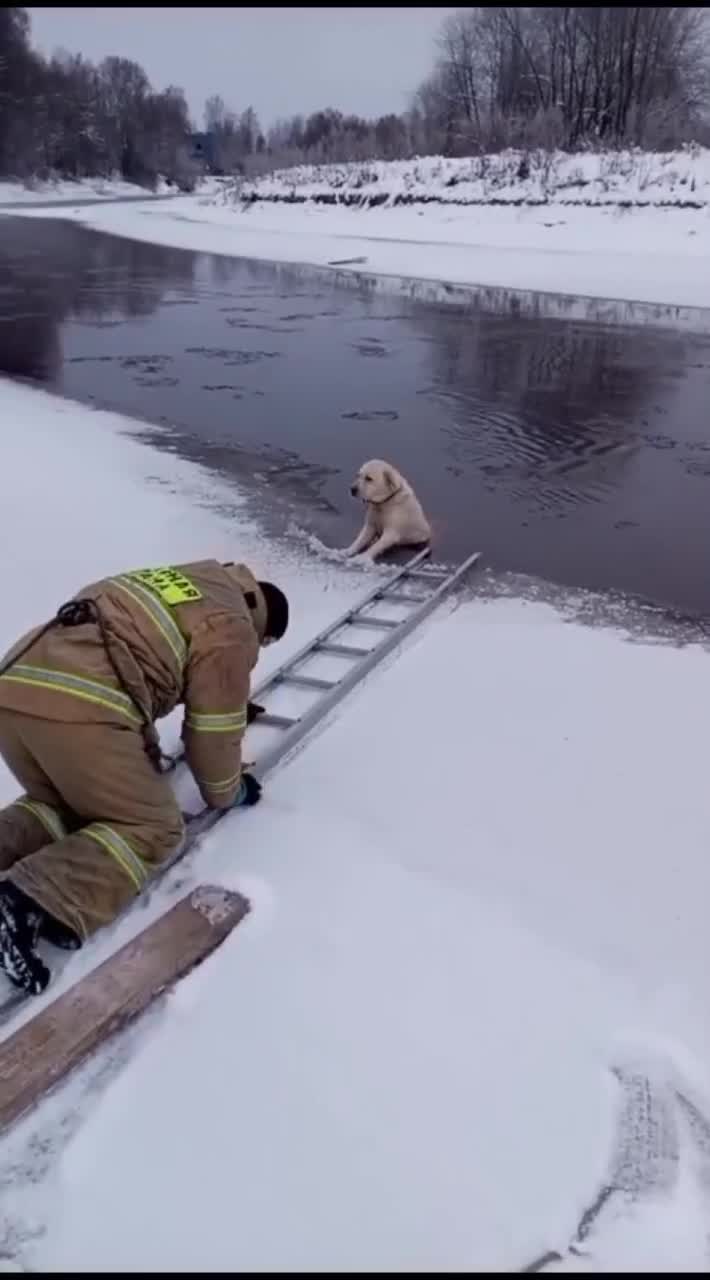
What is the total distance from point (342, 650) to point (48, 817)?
194cm

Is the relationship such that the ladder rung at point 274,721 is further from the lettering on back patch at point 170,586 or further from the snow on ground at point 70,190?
the snow on ground at point 70,190

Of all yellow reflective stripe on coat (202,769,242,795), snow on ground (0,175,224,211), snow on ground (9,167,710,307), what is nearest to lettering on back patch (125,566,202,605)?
yellow reflective stripe on coat (202,769,242,795)

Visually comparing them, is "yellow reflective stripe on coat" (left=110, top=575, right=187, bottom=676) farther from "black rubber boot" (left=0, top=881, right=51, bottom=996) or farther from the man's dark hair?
"black rubber boot" (left=0, top=881, right=51, bottom=996)

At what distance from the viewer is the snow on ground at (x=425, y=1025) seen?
6.26ft

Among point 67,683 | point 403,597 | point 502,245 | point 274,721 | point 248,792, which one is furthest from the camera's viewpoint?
point 502,245

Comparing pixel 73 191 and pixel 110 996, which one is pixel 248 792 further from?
pixel 73 191

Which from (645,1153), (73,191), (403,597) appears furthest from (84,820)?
(73,191)

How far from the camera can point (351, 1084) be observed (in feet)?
7.18

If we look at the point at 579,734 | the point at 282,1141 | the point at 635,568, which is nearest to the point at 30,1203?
the point at 282,1141

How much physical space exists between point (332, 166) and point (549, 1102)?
142 feet

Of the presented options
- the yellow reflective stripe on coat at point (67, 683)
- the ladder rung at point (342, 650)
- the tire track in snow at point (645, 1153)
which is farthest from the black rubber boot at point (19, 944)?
the ladder rung at point (342, 650)

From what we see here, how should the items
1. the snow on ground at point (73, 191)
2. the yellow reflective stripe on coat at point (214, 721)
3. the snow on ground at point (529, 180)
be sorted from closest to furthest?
the yellow reflective stripe on coat at point (214, 721)
the snow on ground at point (529, 180)
the snow on ground at point (73, 191)

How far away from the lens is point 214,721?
280 cm

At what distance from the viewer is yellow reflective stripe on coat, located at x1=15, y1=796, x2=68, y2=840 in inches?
108
